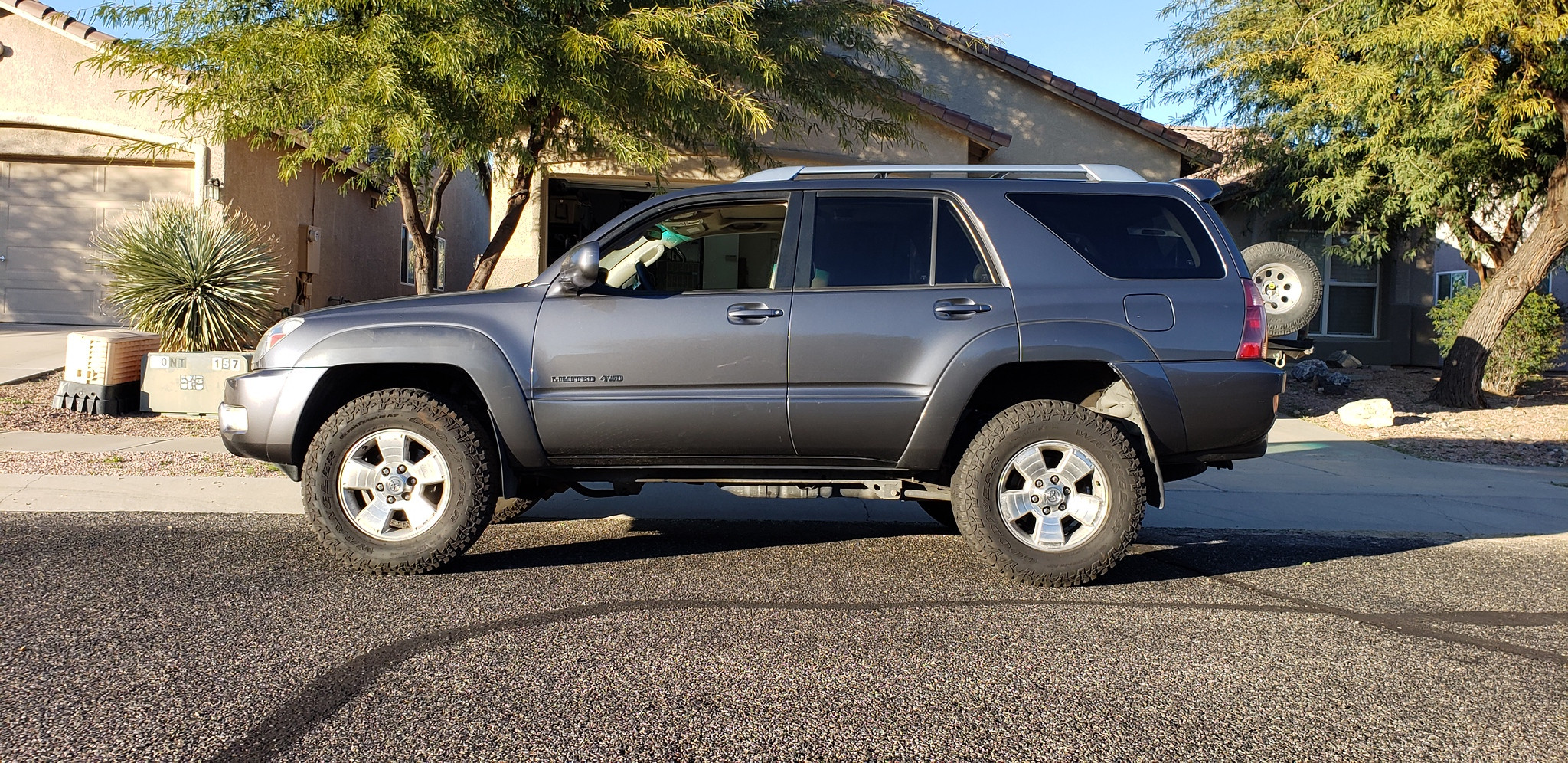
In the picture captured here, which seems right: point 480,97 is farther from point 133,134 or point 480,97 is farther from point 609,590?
point 133,134

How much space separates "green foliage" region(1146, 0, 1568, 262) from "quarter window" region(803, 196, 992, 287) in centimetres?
869

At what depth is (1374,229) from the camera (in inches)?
607

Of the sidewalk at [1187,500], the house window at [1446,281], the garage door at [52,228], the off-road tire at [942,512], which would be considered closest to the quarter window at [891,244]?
the off-road tire at [942,512]

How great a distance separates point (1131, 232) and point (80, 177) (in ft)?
51.4

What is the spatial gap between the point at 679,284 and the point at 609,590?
5.08ft

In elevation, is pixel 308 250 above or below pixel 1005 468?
above

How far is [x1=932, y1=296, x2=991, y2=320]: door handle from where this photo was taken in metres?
5.00

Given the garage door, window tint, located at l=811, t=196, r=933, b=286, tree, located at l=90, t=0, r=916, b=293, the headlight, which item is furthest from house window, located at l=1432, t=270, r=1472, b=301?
the garage door

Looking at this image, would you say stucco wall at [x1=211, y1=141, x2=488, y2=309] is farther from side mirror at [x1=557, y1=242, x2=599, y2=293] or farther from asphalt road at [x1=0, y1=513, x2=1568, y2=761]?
asphalt road at [x1=0, y1=513, x2=1568, y2=761]

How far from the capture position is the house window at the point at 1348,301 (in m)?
18.6

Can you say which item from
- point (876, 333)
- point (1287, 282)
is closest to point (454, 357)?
point (876, 333)

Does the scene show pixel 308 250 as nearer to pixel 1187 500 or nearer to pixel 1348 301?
pixel 1187 500

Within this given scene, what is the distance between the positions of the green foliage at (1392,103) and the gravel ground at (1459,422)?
2.05 meters

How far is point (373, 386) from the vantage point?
5.37 metres
